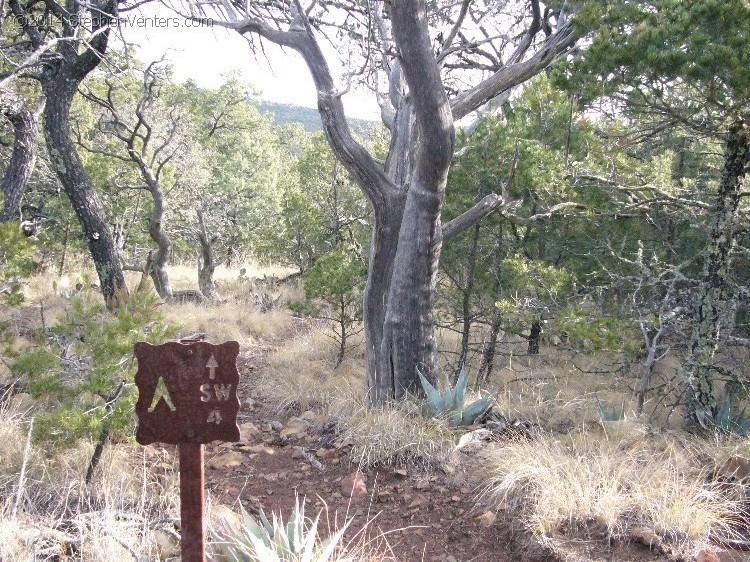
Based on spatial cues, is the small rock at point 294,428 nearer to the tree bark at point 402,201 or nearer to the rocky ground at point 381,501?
the rocky ground at point 381,501

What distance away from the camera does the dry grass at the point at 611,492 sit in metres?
3.70

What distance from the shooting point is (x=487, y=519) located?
4020 millimetres

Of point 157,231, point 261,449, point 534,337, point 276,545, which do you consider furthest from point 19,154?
point 276,545

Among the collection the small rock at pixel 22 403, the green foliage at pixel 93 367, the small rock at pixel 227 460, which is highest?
the green foliage at pixel 93 367

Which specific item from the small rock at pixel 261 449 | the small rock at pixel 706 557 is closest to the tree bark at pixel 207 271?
the small rock at pixel 261 449

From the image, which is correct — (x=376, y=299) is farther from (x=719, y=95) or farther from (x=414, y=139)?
(x=719, y=95)

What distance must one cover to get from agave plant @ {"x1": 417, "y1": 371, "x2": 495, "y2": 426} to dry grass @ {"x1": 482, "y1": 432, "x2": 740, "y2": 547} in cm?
71

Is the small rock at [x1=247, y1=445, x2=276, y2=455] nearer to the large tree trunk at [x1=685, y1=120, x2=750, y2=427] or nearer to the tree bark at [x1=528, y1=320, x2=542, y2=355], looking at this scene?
the large tree trunk at [x1=685, y1=120, x2=750, y2=427]

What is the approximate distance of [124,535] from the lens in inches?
128

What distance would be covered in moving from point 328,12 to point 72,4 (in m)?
3.39

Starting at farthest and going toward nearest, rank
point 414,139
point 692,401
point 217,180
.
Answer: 1. point 217,180
2. point 414,139
3. point 692,401

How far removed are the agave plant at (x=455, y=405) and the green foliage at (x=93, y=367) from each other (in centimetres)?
240

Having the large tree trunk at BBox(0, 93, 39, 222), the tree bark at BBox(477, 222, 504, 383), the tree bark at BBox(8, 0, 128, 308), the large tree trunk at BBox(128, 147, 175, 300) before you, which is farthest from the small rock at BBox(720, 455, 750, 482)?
the large tree trunk at BBox(128, 147, 175, 300)

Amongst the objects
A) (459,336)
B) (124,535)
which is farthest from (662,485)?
(459,336)
